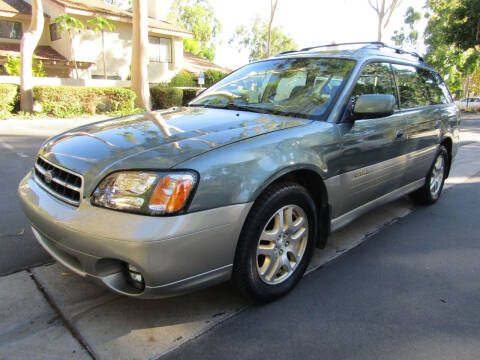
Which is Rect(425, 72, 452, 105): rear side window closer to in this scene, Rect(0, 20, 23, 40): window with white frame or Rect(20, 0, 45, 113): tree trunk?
Rect(20, 0, 45, 113): tree trunk

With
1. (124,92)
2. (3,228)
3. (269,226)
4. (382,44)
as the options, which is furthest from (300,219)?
(124,92)

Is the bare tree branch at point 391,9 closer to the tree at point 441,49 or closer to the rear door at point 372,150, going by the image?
the tree at point 441,49

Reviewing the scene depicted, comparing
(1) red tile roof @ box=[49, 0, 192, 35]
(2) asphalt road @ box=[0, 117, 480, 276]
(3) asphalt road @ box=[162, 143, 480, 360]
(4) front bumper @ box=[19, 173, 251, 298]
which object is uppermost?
(1) red tile roof @ box=[49, 0, 192, 35]

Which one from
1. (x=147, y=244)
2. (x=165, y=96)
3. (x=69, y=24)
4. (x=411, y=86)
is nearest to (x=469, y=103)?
(x=165, y=96)

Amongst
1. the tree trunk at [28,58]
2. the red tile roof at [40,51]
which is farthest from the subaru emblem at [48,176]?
the red tile roof at [40,51]

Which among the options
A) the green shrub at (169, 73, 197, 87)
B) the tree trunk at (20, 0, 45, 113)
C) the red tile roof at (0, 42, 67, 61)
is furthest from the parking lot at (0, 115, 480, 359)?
the red tile roof at (0, 42, 67, 61)

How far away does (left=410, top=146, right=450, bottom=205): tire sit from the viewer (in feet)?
14.7

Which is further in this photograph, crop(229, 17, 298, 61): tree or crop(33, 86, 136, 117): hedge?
crop(229, 17, 298, 61): tree

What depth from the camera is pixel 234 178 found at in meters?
2.08

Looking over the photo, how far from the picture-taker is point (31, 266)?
9.32 feet

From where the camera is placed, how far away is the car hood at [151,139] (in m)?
2.05

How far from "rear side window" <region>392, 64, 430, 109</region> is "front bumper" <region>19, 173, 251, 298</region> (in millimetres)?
2443

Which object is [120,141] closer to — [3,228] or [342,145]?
[342,145]

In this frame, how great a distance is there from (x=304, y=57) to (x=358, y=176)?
125cm
